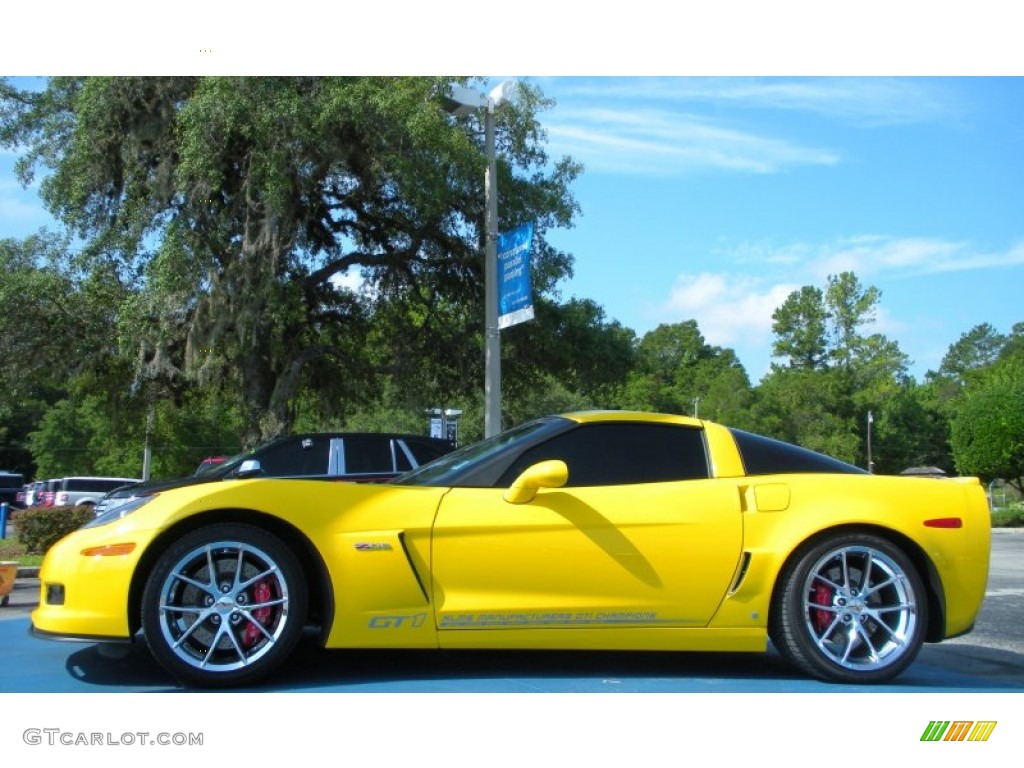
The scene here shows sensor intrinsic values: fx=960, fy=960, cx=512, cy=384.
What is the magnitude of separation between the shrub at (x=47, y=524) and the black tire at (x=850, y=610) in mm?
10804

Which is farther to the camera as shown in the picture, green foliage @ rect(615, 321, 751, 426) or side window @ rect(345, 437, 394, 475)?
green foliage @ rect(615, 321, 751, 426)

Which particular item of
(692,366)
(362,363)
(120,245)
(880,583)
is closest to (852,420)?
(692,366)

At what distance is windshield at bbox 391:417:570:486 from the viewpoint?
14.4 feet

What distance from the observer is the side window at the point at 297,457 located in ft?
34.7

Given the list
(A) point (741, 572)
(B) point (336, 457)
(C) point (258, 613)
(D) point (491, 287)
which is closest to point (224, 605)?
(C) point (258, 613)

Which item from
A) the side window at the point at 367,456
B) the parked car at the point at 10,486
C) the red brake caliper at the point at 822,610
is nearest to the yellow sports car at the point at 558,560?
the red brake caliper at the point at 822,610

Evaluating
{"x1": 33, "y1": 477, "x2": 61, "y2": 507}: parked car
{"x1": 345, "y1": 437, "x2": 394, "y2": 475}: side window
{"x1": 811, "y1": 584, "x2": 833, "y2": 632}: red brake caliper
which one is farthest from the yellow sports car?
{"x1": 33, "y1": 477, "x2": 61, "y2": 507}: parked car

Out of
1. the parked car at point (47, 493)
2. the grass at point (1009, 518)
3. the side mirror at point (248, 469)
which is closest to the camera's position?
the side mirror at point (248, 469)

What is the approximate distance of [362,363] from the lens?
19.5 metres

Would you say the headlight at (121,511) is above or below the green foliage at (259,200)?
below

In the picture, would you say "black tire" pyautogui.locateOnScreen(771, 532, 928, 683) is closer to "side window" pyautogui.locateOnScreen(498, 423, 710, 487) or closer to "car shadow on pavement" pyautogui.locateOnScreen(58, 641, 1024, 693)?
"car shadow on pavement" pyautogui.locateOnScreen(58, 641, 1024, 693)

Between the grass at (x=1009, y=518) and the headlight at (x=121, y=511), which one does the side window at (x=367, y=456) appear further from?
the grass at (x=1009, y=518)

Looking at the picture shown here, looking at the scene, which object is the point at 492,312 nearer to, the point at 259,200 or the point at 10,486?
the point at 259,200
